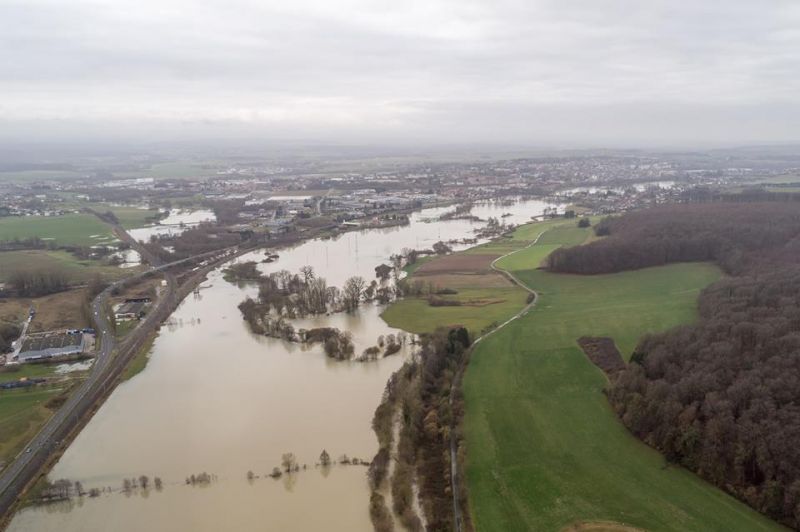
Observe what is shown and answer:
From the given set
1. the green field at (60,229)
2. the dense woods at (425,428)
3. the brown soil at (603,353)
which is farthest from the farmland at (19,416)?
the green field at (60,229)

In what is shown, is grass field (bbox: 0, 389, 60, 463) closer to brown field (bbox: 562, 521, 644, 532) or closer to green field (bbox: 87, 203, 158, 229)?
brown field (bbox: 562, 521, 644, 532)

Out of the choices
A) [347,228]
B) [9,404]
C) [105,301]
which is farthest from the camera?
[347,228]

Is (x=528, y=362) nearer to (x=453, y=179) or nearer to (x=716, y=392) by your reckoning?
(x=716, y=392)

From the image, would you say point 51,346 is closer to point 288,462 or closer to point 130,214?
point 288,462

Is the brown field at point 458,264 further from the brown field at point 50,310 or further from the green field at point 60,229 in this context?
the green field at point 60,229

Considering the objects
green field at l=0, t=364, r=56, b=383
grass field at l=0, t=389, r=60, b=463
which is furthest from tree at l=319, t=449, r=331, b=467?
green field at l=0, t=364, r=56, b=383

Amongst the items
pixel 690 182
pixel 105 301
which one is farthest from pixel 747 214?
pixel 690 182
